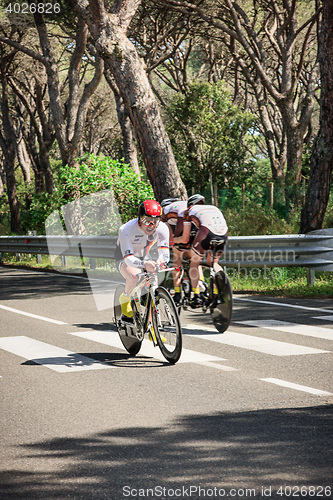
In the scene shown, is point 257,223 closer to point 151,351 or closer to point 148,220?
point 151,351

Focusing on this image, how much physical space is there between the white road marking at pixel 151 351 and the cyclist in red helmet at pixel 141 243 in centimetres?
55

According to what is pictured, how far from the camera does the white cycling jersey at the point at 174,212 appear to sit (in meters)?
8.68

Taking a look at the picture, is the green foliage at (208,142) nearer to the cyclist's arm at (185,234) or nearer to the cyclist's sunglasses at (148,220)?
the cyclist's arm at (185,234)

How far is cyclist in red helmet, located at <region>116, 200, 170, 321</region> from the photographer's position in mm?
6582

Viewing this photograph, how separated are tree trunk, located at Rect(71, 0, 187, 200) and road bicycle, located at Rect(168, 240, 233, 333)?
19.4 feet

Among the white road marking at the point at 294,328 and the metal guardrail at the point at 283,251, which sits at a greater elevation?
the metal guardrail at the point at 283,251

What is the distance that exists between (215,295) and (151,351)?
1.15 metres

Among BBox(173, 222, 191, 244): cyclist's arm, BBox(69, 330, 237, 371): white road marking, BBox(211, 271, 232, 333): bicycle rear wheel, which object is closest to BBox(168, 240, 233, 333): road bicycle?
BBox(211, 271, 232, 333): bicycle rear wheel

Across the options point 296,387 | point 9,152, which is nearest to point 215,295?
point 296,387

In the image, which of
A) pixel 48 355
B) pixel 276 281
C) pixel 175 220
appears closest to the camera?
pixel 48 355

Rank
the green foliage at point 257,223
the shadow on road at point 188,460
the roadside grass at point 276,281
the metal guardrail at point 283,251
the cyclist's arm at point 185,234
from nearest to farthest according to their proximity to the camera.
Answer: the shadow on road at point 188,460, the cyclist's arm at point 185,234, the roadside grass at point 276,281, the metal guardrail at point 283,251, the green foliage at point 257,223

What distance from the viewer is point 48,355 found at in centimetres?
726

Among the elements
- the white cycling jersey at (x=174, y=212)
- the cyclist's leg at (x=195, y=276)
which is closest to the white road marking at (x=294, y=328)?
the cyclist's leg at (x=195, y=276)

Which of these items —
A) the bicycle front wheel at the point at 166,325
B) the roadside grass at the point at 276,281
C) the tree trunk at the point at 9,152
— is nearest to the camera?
the bicycle front wheel at the point at 166,325
